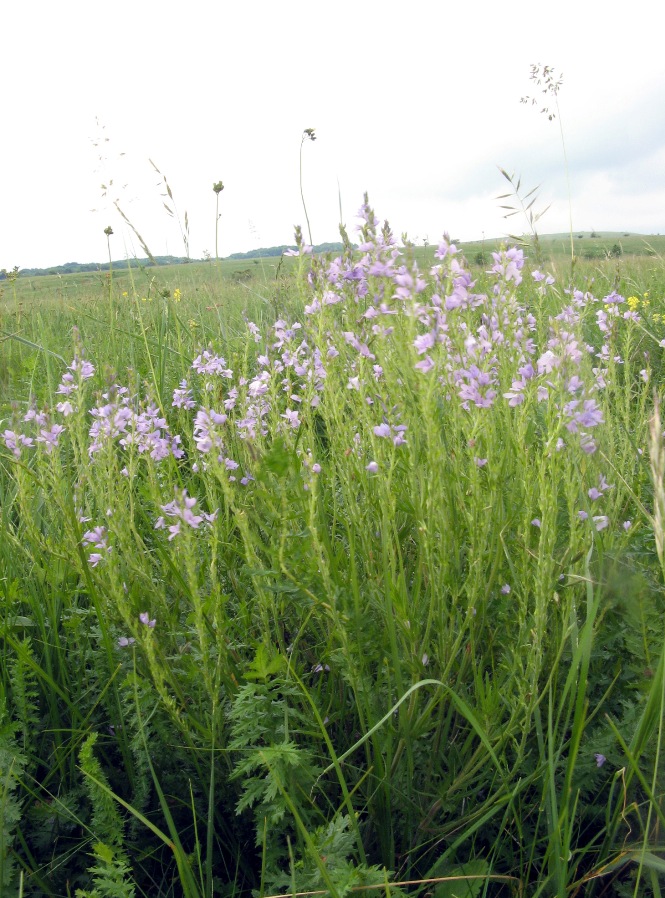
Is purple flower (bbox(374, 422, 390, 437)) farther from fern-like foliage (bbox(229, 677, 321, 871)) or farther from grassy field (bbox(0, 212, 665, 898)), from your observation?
fern-like foliage (bbox(229, 677, 321, 871))

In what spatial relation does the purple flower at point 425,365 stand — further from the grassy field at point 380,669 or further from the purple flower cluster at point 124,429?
the purple flower cluster at point 124,429

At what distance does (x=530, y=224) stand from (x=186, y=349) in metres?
2.92

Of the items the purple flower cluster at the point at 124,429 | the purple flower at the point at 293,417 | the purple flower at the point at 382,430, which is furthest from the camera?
the purple flower at the point at 293,417

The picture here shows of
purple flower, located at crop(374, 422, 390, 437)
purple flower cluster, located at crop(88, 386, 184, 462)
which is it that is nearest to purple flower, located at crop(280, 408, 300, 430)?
purple flower cluster, located at crop(88, 386, 184, 462)

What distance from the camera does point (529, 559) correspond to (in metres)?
1.70

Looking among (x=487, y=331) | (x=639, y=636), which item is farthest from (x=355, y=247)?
(x=639, y=636)

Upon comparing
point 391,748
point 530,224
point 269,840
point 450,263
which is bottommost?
point 269,840

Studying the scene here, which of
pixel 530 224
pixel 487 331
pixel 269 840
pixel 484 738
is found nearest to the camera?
pixel 484 738

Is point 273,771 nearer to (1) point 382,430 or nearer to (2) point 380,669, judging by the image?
(2) point 380,669

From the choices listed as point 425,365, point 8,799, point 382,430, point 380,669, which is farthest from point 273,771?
point 425,365

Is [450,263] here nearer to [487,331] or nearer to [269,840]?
[487,331]

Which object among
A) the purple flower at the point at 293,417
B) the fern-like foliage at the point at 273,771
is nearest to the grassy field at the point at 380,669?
the fern-like foliage at the point at 273,771

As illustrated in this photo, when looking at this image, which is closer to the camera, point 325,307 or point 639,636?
point 639,636

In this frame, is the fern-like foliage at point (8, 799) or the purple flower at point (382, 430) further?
the purple flower at point (382, 430)
